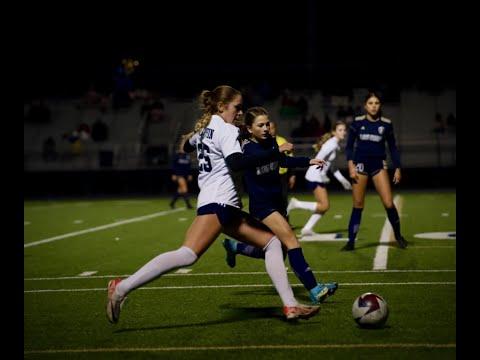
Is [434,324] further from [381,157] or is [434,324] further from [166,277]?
[381,157]

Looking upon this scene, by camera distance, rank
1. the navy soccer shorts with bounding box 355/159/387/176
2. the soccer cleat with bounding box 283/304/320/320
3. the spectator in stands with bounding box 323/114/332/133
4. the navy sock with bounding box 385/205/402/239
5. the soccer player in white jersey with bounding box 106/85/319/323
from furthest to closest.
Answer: the spectator in stands with bounding box 323/114/332/133, the navy sock with bounding box 385/205/402/239, the navy soccer shorts with bounding box 355/159/387/176, the soccer cleat with bounding box 283/304/320/320, the soccer player in white jersey with bounding box 106/85/319/323

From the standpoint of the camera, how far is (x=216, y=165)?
694 centimetres

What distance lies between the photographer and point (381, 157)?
1206 centimetres

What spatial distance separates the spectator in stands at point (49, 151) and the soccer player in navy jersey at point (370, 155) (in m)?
22.7

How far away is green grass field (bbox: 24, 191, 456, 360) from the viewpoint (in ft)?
20.4

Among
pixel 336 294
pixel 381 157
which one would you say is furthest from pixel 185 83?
pixel 336 294

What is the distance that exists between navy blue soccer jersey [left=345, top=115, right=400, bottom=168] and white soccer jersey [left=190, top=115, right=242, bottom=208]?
17.4 feet

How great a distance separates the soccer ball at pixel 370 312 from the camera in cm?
669

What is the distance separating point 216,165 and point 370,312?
162 cm

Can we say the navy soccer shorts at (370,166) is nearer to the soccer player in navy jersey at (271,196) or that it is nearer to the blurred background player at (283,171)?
the blurred background player at (283,171)

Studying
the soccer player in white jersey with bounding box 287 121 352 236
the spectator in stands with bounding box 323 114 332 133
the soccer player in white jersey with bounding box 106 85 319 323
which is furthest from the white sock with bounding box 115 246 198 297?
the spectator in stands with bounding box 323 114 332 133

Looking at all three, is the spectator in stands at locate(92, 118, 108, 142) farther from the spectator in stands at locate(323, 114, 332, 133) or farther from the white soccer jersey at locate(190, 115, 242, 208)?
the white soccer jersey at locate(190, 115, 242, 208)

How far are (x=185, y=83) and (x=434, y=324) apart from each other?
108 ft

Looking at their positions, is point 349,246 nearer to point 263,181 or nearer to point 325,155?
point 325,155
